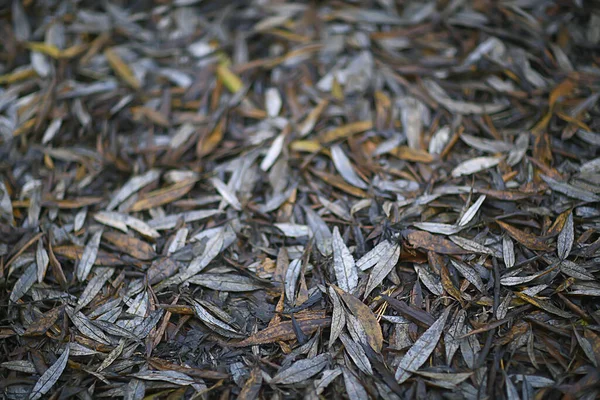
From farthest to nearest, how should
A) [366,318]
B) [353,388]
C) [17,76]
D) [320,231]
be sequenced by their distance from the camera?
[17,76]
[320,231]
[366,318]
[353,388]

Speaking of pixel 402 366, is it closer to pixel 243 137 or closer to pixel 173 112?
pixel 243 137

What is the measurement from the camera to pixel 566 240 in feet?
4.58

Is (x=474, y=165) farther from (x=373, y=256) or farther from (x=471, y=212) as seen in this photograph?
(x=373, y=256)

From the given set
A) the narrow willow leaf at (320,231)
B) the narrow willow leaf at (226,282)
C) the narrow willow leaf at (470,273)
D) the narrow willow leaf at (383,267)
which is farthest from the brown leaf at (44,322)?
the narrow willow leaf at (470,273)

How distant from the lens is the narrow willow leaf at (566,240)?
1375mm

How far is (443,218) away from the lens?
150 cm

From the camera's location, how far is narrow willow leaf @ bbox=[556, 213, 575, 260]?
138 cm

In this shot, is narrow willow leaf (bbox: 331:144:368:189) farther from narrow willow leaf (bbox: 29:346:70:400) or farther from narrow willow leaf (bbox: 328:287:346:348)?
narrow willow leaf (bbox: 29:346:70:400)

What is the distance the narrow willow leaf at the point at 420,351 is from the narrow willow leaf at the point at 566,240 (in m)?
0.36

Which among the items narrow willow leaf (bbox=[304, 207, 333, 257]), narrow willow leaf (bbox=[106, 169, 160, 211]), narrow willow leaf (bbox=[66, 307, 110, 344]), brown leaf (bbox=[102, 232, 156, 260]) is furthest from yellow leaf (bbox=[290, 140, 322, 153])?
narrow willow leaf (bbox=[66, 307, 110, 344])

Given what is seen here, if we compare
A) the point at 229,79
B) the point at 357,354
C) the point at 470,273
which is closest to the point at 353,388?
the point at 357,354

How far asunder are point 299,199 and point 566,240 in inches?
29.8

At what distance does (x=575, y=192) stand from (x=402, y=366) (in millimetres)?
716


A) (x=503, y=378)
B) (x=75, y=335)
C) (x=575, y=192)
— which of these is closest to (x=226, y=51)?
(x=75, y=335)
